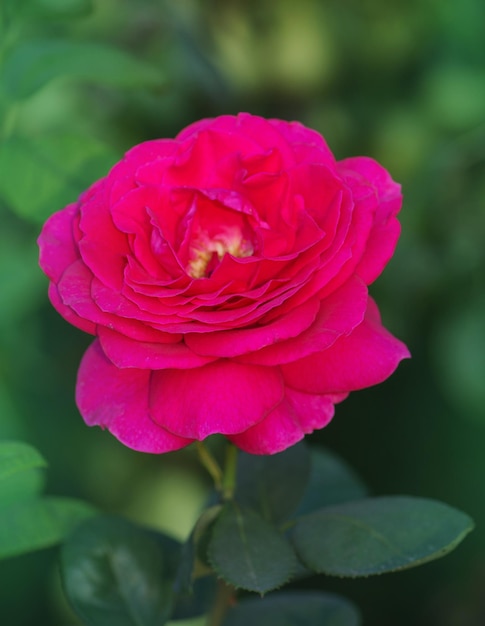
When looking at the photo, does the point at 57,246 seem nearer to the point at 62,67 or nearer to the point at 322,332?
the point at 322,332

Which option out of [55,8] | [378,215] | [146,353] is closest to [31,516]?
[146,353]

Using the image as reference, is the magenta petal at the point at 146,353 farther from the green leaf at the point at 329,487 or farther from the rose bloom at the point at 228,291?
the green leaf at the point at 329,487

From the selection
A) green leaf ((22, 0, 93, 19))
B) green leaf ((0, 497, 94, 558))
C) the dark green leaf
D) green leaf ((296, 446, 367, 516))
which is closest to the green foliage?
green leaf ((0, 497, 94, 558))

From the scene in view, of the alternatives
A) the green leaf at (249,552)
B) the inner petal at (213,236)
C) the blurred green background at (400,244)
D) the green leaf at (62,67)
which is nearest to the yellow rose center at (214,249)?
the inner petal at (213,236)

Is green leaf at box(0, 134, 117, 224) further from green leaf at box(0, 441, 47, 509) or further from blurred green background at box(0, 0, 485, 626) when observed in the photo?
blurred green background at box(0, 0, 485, 626)

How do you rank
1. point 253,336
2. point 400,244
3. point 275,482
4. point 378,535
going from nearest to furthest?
1. point 253,336
2. point 378,535
3. point 275,482
4. point 400,244

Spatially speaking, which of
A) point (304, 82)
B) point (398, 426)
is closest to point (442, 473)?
point (398, 426)
